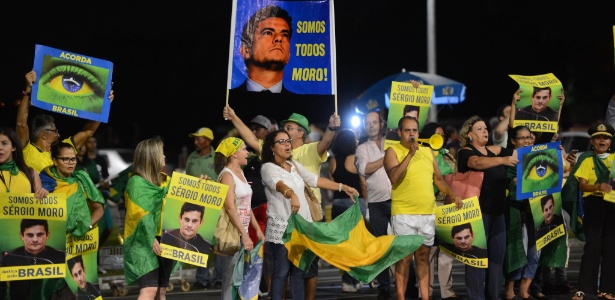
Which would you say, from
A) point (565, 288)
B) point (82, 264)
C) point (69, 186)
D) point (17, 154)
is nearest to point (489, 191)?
point (565, 288)

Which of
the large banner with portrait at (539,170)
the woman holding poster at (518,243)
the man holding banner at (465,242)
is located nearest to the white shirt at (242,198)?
the man holding banner at (465,242)

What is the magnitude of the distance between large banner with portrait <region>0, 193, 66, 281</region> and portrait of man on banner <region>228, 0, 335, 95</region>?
336cm

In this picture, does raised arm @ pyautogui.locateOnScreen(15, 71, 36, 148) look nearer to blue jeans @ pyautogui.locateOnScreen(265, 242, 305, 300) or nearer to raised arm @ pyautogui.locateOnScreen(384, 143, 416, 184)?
blue jeans @ pyautogui.locateOnScreen(265, 242, 305, 300)

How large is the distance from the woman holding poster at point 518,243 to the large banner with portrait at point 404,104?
1.09m

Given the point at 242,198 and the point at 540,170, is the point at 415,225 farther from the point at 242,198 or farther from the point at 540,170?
the point at 242,198

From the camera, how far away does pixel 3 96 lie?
32.8 metres

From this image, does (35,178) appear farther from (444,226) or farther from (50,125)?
(444,226)

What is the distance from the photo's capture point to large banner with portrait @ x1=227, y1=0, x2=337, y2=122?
1368 cm

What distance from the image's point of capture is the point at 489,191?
1288 centimetres

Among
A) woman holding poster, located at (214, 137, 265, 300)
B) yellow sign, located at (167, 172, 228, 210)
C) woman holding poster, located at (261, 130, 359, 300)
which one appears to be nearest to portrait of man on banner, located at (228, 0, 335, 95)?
woman holding poster, located at (261, 130, 359, 300)

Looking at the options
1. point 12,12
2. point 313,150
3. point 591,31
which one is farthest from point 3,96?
point 591,31

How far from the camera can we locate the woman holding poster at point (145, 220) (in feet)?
36.4

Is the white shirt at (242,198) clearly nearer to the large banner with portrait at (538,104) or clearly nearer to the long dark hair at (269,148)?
the long dark hair at (269,148)

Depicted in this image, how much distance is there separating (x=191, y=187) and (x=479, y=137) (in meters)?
3.33
